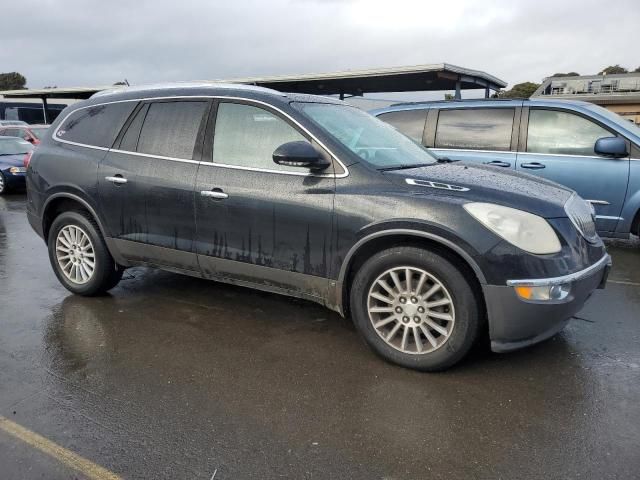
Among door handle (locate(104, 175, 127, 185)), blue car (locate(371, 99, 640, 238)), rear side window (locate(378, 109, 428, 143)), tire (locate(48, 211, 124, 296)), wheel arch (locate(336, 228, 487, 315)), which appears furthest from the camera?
rear side window (locate(378, 109, 428, 143))

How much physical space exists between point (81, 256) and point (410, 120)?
15.0 ft

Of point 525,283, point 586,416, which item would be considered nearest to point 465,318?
point 525,283

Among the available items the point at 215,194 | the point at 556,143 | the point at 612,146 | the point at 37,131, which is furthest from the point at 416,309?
the point at 37,131

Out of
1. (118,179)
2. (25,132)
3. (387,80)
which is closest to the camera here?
(118,179)

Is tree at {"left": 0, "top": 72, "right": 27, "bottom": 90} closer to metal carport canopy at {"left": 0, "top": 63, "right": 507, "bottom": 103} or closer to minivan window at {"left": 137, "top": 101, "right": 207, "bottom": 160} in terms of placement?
metal carport canopy at {"left": 0, "top": 63, "right": 507, "bottom": 103}

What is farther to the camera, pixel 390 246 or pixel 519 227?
pixel 390 246

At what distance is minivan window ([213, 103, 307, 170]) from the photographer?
3869 millimetres

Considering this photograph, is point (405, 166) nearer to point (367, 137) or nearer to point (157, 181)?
point (367, 137)

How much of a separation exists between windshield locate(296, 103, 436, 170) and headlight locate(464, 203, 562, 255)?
822 mm

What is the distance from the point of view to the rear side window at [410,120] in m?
7.16

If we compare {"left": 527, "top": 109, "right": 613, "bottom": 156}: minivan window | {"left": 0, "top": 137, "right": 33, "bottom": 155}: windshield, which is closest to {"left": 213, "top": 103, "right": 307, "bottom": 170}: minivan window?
{"left": 527, "top": 109, "right": 613, "bottom": 156}: minivan window

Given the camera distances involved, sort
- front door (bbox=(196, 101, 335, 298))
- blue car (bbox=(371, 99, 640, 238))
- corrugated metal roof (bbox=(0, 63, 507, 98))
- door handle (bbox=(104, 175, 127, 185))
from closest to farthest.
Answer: front door (bbox=(196, 101, 335, 298)), door handle (bbox=(104, 175, 127, 185)), blue car (bbox=(371, 99, 640, 238)), corrugated metal roof (bbox=(0, 63, 507, 98))

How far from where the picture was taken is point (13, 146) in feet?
46.7

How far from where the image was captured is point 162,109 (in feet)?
14.5
